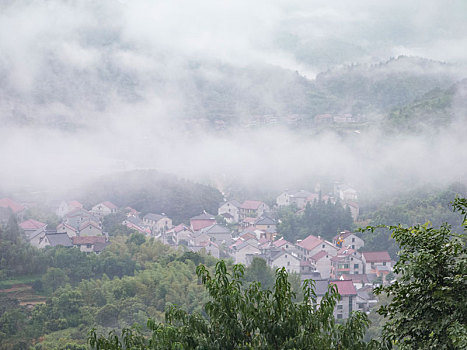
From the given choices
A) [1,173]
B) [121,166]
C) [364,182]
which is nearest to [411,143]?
[364,182]

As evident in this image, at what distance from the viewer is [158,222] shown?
79.9 ft

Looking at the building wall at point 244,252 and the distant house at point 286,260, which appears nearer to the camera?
the distant house at point 286,260

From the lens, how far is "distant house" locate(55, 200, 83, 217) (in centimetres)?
2478

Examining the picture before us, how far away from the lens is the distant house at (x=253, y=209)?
26.3 m

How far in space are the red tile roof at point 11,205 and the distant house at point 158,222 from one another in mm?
5284

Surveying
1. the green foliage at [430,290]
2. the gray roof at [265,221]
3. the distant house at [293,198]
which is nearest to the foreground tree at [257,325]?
the green foliage at [430,290]

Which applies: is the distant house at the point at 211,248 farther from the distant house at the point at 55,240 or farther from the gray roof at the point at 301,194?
the gray roof at the point at 301,194

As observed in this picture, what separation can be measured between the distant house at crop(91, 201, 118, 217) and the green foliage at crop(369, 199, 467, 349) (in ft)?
77.7

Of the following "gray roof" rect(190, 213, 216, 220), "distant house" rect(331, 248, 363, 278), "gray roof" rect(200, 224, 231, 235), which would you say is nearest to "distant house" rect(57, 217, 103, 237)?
"gray roof" rect(200, 224, 231, 235)

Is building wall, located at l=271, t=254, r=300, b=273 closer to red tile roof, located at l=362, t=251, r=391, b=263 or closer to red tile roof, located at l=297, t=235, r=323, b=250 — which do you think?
red tile roof, located at l=297, t=235, r=323, b=250

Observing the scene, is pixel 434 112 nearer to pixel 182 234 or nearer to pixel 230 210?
pixel 230 210

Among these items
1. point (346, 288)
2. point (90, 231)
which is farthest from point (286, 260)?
point (90, 231)

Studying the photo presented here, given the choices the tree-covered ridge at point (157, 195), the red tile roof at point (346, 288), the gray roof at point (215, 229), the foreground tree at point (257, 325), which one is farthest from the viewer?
the tree-covered ridge at point (157, 195)

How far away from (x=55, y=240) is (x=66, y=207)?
7.42 metres
